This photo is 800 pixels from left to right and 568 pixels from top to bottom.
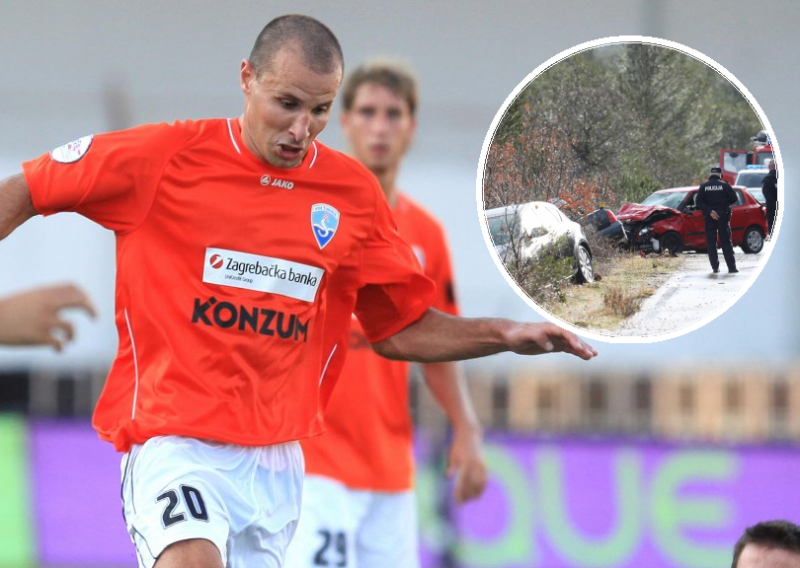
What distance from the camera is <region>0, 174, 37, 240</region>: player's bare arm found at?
399 centimetres

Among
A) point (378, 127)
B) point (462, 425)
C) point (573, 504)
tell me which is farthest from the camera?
point (573, 504)

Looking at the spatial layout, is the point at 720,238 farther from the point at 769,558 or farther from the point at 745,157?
the point at 769,558

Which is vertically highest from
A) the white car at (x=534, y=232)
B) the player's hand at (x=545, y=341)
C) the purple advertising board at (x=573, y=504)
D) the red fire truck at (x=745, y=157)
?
the red fire truck at (x=745, y=157)

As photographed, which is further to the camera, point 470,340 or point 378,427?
point 378,427

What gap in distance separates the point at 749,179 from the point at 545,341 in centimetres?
84

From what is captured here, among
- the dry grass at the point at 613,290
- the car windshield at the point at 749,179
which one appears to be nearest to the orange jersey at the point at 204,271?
the dry grass at the point at 613,290

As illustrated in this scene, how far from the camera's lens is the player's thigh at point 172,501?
13.2 ft

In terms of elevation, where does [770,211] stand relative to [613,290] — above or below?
above

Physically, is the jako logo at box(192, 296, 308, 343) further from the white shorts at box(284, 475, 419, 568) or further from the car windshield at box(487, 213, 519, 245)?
the white shorts at box(284, 475, 419, 568)

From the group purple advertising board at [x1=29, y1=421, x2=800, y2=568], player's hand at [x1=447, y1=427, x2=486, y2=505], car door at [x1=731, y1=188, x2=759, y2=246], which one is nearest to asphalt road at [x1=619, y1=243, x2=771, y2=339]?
car door at [x1=731, y1=188, x2=759, y2=246]

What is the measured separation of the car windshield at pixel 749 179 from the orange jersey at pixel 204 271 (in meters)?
1.27

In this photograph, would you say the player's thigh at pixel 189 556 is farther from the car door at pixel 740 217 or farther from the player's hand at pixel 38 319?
the car door at pixel 740 217

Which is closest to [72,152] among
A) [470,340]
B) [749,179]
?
[470,340]

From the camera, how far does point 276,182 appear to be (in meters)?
4.41
